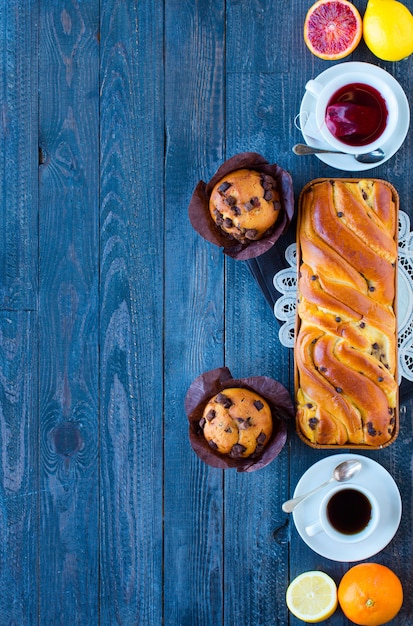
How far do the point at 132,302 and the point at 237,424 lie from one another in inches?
20.8

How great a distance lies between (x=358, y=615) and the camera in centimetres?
192

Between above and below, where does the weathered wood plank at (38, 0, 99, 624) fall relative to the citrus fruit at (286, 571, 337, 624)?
above

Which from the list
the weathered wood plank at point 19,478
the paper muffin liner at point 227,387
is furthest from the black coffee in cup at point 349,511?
the weathered wood plank at point 19,478

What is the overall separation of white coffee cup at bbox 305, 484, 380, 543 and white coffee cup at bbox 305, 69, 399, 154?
96 cm

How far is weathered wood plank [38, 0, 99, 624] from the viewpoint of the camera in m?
2.16

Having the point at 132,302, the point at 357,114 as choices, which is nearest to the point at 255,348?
the point at 132,302

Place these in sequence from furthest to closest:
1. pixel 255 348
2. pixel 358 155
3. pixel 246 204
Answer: pixel 255 348
pixel 358 155
pixel 246 204

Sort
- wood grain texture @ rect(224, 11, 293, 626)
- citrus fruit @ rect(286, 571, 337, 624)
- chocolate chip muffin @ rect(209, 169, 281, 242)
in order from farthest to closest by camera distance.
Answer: wood grain texture @ rect(224, 11, 293, 626) → citrus fruit @ rect(286, 571, 337, 624) → chocolate chip muffin @ rect(209, 169, 281, 242)

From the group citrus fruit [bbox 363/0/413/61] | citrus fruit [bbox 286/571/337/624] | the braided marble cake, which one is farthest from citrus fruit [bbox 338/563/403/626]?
citrus fruit [bbox 363/0/413/61]

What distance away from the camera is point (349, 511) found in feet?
6.48

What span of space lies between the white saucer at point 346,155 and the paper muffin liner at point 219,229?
0.15 m

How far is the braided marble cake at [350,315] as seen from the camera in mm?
1885

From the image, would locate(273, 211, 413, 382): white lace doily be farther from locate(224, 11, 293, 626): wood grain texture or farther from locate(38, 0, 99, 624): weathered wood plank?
locate(38, 0, 99, 624): weathered wood plank

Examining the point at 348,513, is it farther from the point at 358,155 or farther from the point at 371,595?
the point at 358,155
